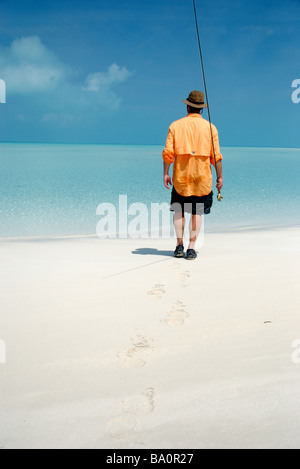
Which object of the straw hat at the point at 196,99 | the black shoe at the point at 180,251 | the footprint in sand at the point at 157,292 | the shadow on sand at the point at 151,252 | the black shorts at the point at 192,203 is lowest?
the footprint in sand at the point at 157,292

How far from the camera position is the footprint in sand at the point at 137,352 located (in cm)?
226

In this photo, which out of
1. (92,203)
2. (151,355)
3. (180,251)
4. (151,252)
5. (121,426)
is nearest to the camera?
(121,426)

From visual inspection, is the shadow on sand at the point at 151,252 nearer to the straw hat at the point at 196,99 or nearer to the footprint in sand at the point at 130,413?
the straw hat at the point at 196,99

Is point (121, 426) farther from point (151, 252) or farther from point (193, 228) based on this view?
point (151, 252)

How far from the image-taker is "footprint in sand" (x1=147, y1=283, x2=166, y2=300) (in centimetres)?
326

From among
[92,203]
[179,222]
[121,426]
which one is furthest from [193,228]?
[92,203]

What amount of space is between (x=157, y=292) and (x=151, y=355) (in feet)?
3.46

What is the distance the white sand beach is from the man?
2.28 feet

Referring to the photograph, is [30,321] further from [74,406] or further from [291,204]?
[291,204]

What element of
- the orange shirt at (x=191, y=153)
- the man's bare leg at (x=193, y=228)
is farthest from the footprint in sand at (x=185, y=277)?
the orange shirt at (x=191, y=153)

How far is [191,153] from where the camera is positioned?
422 centimetres

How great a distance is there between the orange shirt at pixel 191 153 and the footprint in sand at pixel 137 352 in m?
2.15

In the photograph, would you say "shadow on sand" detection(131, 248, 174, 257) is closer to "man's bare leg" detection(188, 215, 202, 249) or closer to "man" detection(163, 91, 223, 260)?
"man's bare leg" detection(188, 215, 202, 249)
